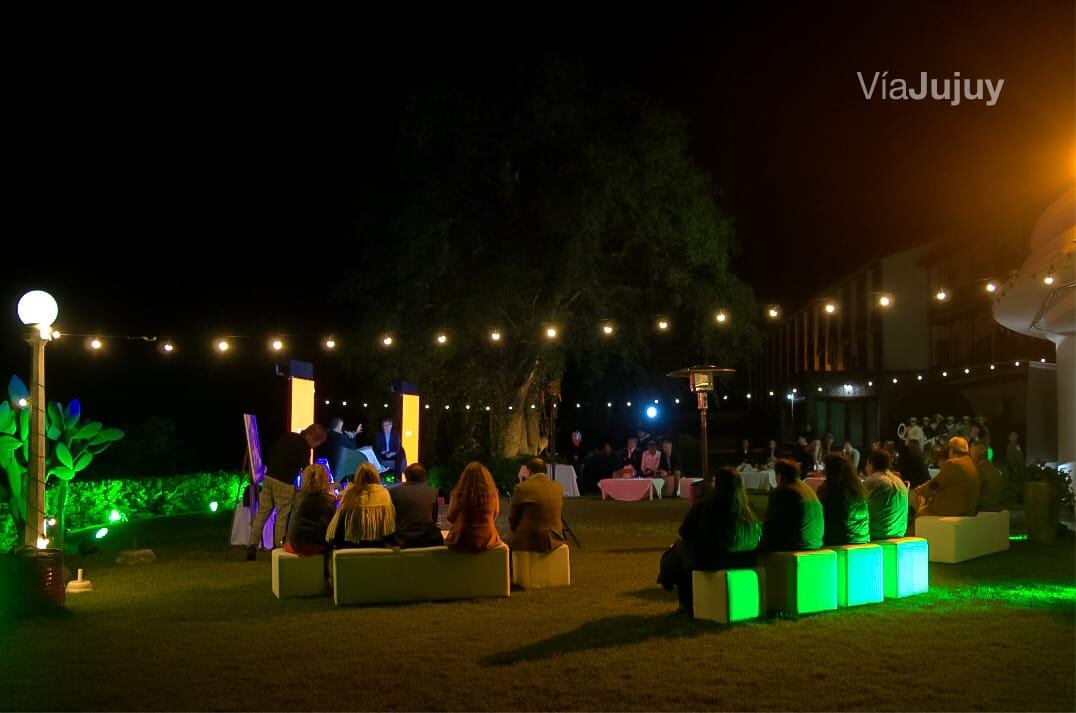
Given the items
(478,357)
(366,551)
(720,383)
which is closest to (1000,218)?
(720,383)

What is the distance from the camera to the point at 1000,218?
107 feet

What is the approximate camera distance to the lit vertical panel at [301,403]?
39.8 ft

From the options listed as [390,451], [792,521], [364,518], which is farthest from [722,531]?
[390,451]

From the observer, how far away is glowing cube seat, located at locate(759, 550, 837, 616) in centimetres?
740

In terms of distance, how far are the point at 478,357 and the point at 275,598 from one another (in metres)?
15.4

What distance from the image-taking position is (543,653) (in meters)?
6.39

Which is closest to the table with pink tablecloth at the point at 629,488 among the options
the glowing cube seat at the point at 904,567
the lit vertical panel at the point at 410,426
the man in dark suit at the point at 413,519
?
the lit vertical panel at the point at 410,426

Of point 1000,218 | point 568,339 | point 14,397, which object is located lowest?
point 14,397

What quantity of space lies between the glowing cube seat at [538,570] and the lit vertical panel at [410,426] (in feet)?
21.0

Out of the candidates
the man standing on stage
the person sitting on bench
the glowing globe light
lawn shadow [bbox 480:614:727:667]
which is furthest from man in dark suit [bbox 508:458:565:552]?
the glowing globe light

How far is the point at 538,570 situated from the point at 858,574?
272 cm

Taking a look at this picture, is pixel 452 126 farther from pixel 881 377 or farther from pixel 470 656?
pixel 881 377

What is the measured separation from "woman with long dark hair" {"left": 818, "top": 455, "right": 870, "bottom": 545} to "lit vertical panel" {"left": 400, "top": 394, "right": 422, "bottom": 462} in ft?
26.8

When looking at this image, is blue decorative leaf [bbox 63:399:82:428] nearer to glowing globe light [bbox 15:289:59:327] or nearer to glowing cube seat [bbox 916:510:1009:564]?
glowing globe light [bbox 15:289:59:327]
